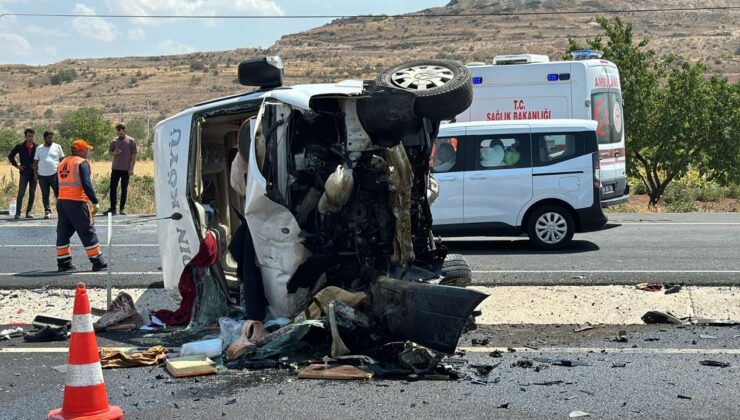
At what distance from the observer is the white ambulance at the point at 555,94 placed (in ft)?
53.0

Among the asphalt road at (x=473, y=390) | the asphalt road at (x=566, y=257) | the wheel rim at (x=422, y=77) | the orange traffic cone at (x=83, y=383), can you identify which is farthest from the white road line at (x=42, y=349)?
the asphalt road at (x=566, y=257)

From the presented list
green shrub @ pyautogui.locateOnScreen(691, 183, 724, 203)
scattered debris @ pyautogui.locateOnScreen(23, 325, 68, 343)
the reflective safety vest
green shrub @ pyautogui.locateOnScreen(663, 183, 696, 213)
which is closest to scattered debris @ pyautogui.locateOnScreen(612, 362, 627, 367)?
scattered debris @ pyautogui.locateOnScreen(23, 325, 68, 343)

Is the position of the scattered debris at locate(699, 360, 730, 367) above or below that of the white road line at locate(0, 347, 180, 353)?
below

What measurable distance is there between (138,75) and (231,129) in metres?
87.3

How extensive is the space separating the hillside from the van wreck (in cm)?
6750

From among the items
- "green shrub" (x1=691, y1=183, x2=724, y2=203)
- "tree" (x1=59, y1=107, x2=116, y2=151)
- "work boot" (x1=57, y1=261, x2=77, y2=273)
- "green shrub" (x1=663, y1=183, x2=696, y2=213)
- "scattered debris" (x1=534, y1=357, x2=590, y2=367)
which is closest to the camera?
"scattered debris" (x1=534, y1=357, x2=590, y2=367)

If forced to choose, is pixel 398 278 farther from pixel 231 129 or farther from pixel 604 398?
pixel 231 129

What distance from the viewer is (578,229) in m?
12.9

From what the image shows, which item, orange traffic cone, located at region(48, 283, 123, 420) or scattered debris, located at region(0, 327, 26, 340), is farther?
scattered debris, located at region(0, 327, 26, 340)

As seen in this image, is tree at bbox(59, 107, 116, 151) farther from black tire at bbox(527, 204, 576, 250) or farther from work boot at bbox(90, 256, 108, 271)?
black tire at bbox(527, 204, 576, 250)

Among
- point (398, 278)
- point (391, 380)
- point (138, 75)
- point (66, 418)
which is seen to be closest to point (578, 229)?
point (398, 278)

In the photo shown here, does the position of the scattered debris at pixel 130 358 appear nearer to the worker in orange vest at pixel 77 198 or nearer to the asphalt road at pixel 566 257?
the asphalt road at pixel 566 257

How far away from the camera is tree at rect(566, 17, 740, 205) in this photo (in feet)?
82.9

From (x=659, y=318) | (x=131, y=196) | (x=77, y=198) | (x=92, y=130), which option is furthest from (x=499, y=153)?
(x=92, y=130)
